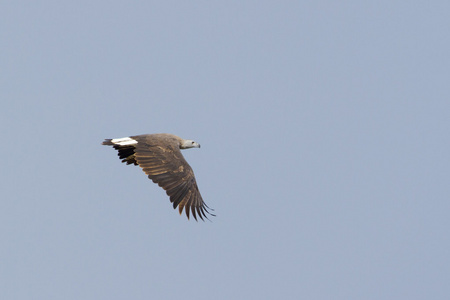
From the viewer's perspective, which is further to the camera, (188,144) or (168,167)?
(188,144)

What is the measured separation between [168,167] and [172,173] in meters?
0.24

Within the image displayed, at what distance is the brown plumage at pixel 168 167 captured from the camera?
18.5 meters

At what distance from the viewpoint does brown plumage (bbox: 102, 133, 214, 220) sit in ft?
60.8

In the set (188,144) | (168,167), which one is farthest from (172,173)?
(188,144)

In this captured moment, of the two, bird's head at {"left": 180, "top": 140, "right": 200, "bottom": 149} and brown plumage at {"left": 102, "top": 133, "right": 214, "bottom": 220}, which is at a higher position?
bird's head at {"left": 180, "top": 140, "right": 200, "bottom": 149}

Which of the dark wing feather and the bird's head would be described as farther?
the bird's head

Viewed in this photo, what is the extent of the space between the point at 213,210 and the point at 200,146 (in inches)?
159

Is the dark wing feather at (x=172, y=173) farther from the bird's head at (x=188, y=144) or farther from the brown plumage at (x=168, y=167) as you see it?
the bird's head at (x=188, y=144)

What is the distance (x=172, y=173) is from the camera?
18.9 meters

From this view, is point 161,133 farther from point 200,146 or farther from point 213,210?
point 213,210

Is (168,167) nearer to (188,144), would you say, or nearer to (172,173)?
(172,173)

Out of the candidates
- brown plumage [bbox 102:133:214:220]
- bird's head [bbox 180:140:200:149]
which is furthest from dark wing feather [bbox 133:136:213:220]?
bird's head [bbox 180:140:200:149]

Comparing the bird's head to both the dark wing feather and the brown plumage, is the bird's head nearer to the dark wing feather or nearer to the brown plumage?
the brown plumage

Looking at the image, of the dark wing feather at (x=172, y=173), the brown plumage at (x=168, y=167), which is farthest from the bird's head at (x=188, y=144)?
the dark wing feather at (x=172, y=173)
